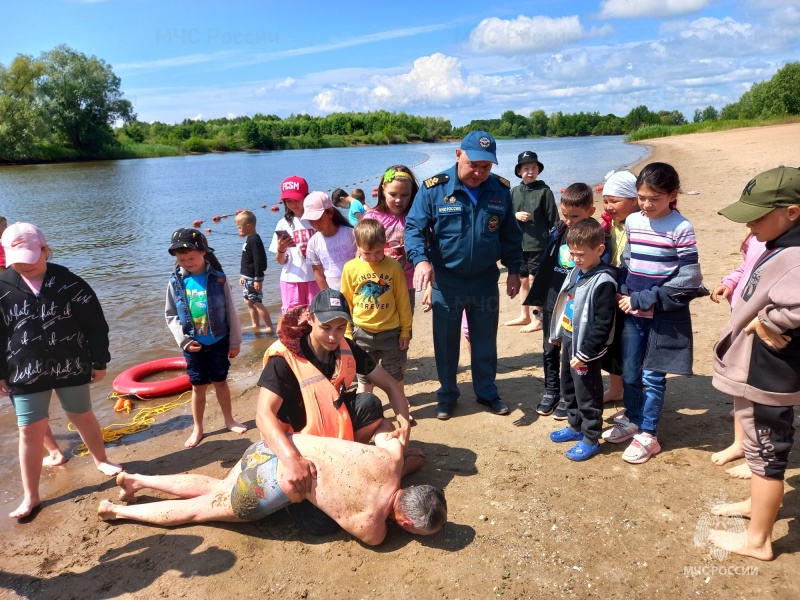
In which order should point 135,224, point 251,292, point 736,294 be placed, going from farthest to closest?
point 135,224
point 251,292
point 736,294

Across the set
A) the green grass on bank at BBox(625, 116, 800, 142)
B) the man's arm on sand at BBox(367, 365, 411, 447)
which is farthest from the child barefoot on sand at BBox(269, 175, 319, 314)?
the green grass on bank at BBox(625, 116, 800, 142)

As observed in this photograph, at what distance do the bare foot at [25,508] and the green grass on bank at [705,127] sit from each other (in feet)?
189

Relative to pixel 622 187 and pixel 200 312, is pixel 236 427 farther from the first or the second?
pixel 622 187

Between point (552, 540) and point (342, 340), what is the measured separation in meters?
1.81

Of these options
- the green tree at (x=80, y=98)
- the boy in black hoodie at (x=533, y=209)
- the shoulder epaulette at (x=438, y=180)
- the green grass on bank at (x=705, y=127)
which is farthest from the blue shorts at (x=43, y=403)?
the green tree at (x=80, y=98)

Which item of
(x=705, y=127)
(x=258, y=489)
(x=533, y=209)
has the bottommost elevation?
(x=258, y=489)

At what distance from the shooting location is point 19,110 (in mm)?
50656

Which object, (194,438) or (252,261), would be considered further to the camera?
(252,261)

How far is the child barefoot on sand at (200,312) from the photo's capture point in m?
4.55

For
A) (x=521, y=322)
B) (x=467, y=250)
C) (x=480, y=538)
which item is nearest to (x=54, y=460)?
(x=480, y=538)

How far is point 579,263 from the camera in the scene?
3.90 m

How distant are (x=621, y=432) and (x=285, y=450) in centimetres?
259

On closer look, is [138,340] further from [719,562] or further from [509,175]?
[509,175]

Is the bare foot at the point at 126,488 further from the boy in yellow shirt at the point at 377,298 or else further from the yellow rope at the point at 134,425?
→ the boy in yellow shirt at the point at 377,298
